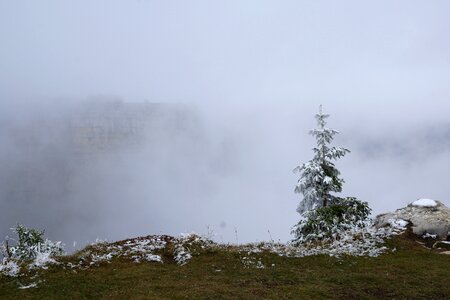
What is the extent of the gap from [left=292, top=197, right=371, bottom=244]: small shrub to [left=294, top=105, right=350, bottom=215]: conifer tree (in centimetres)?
113

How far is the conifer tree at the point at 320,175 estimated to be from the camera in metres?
29.7

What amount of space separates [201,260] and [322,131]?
14.1 metres

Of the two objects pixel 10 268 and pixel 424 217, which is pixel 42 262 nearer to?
pixel 10 268

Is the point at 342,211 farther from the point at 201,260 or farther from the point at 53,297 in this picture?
the point at 53,297

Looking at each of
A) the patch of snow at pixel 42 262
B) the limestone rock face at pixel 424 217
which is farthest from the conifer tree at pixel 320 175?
the patch of snow at pixel 42 262

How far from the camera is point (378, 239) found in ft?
79.0

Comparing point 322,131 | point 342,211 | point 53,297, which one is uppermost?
point 322,131

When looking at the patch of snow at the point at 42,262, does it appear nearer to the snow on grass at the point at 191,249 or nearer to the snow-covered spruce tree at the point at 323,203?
the snow on grass at the point at 191,249

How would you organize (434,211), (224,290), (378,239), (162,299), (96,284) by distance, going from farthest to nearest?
1. (434,211)
2. (378,239)
3. (96,284)
4. (224,290)
5. (162,299)

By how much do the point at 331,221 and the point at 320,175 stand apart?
3448 mm

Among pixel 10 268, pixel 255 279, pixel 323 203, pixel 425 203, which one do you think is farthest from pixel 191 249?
pixel 425 203

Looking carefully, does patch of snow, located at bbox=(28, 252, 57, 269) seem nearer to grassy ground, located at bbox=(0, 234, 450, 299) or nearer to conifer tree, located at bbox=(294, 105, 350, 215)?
grassy ground, located at bbox=(0, 234, 450, 299)

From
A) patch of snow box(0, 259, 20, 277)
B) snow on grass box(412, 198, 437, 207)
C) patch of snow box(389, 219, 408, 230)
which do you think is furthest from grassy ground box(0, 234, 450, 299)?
snow on grass box(412, 198, 437, 207)

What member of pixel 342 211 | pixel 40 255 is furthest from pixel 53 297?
pixel 342 211
